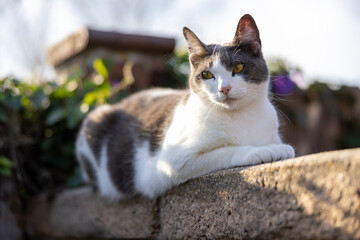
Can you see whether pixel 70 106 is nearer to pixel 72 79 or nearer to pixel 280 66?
pixel 72 79

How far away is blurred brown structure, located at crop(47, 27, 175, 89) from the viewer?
3.66 metres

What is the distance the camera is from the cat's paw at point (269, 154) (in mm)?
1574

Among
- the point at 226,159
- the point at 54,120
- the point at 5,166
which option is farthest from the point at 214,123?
the point at 54,120

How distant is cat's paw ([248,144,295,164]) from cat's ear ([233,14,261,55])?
466mm

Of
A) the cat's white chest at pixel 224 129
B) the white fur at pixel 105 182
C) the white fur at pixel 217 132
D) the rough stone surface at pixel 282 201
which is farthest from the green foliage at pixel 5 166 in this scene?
the rough stone surface at pixel 282 201

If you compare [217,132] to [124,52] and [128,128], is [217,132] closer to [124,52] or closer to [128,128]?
[128,128]

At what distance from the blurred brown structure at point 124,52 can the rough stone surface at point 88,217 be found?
1.22m

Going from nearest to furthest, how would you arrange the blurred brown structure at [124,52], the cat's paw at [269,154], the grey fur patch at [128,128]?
1. the cat's paw at [269,154]
2. the grey fur patch at [128,128]
3. the blurred brown structure at [124,52]

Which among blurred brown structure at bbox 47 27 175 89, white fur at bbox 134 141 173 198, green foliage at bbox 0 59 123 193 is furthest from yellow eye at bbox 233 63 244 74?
blurred brown structure at bbox 47 27 175 89

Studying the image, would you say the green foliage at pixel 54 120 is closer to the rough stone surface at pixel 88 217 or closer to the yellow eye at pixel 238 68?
the rough stone surface at pixel 88 217

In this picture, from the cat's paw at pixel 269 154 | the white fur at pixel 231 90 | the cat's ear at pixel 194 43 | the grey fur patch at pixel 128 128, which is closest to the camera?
the cat's paw at pixel 269 154

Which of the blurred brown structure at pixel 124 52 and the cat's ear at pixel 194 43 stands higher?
the cat's ear at pixel 194 43

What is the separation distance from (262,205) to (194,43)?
86cm

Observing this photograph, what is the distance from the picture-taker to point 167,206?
1.91m
